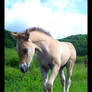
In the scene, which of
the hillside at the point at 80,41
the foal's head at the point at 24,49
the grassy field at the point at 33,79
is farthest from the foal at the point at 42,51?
the hillside at the point at 80,41

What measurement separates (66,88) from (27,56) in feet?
2.49

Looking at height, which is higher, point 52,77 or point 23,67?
point 23,67

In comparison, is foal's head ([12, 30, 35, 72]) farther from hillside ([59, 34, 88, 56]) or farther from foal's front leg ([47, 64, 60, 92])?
hillside ([59, 34, 88, 56])

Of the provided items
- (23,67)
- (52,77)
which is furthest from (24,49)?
(52,77)

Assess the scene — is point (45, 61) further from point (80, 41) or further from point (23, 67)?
point (80, 41)

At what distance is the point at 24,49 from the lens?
180cm

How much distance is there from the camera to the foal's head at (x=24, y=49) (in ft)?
5.89

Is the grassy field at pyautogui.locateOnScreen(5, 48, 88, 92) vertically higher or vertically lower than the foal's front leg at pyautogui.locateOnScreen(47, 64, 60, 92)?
lower

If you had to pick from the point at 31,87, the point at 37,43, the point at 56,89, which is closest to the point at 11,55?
the point at 31,87

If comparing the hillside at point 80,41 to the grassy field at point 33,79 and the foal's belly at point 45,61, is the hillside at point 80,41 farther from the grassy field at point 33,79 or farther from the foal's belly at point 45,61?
the foal's belly at point 45,61

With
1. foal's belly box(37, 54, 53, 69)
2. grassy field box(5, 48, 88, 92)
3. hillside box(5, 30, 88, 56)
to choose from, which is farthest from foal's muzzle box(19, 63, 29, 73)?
hillside box(5, 30, 88, 56)

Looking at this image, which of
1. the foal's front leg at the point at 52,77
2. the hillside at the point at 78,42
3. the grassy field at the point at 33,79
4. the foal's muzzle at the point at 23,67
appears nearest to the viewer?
the foal's muzzle at the point at 23,67

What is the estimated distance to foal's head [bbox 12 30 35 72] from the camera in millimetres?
1794

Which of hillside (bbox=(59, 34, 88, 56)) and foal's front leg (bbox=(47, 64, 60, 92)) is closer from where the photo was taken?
foal's front leg (bbox=(47, 64, 60, 92))
